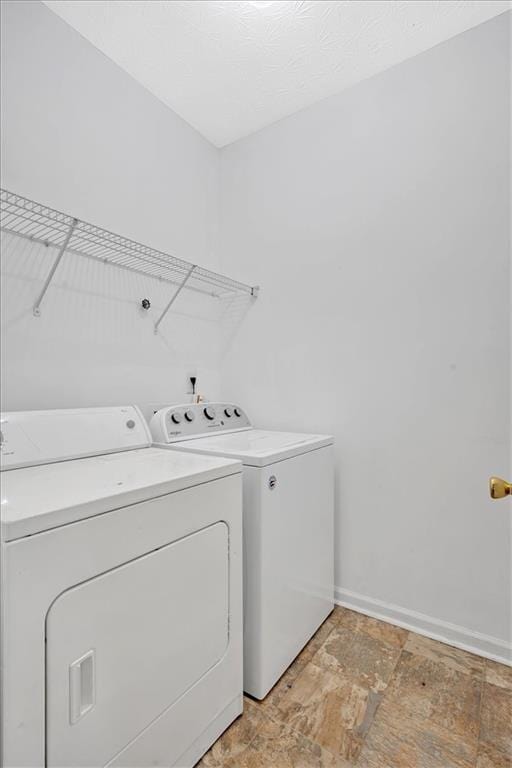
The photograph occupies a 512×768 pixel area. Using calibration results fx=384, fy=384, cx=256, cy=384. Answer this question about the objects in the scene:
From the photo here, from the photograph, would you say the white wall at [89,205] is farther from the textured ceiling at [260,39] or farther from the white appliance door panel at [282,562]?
the white appliance door panel at [282,562]

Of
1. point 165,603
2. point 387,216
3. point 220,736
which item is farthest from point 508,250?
point 220,736

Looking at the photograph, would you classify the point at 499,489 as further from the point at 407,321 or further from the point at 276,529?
the point at 407,321

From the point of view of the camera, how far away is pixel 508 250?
1541 mm

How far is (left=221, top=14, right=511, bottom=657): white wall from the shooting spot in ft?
5.18

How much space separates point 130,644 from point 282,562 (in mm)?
661

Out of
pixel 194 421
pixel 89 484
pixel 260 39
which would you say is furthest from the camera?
pixel 194 421

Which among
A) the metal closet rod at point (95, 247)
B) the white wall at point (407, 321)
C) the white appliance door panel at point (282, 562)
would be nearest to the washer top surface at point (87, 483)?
the white appliance door panel at point (282, 562)

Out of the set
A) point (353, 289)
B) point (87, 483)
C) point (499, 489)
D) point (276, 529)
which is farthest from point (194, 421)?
point (499, 489)

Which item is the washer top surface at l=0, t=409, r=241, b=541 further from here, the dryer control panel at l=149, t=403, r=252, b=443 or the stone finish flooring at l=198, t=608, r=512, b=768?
the stone finish flooring at l=198, t=608, r=512, b=768

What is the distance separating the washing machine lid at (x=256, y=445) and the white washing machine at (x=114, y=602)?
10 centimetres

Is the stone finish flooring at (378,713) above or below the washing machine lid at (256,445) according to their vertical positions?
below

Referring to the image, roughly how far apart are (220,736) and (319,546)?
29.2 inches

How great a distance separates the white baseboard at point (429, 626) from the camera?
1532 millimetres

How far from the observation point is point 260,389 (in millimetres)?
2248
